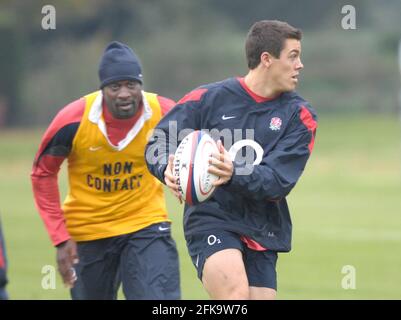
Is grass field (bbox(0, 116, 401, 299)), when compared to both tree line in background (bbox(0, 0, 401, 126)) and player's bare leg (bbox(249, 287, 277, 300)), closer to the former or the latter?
player's bare leg (bbox(249, 287, 277, 300))

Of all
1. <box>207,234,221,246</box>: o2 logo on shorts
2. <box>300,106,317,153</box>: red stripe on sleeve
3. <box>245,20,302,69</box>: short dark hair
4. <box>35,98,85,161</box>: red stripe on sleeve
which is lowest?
<box>207,234,221,246</box>: o2 logo on shorts

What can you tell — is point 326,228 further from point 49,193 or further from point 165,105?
point 49,193

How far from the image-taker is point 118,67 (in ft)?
27.3

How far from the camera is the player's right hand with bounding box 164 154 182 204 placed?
6516mm

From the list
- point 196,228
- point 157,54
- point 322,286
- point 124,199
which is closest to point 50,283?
point 322,286

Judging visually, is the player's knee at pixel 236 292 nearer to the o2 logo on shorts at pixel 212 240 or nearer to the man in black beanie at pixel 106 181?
the o2 logo on shorts at pixel 212 240

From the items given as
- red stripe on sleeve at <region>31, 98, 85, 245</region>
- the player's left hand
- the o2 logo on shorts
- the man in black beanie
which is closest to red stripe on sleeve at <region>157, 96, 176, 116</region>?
the man in black beanie

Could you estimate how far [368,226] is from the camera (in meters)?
18.2

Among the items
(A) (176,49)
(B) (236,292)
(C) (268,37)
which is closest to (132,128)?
(C) (268,37)

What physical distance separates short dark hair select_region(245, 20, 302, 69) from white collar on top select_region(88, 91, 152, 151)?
5.27 feet

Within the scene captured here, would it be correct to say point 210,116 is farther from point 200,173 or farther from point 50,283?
point 50,283

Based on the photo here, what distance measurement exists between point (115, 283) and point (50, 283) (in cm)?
385

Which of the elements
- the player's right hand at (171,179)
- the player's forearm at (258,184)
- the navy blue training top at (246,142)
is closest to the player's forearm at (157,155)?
the navy blue training top at (246,142)

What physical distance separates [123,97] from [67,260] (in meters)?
1.35
